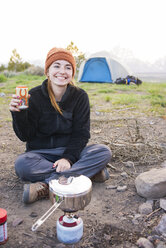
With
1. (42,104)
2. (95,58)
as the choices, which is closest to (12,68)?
(95,58)

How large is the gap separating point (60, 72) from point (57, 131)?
1.96 ft

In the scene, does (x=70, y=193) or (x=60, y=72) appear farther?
(x=60, y=72)

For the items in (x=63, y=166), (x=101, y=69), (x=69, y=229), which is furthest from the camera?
(x=101, y=69)

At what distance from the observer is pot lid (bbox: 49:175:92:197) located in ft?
5.44

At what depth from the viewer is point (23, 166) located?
8.21ft

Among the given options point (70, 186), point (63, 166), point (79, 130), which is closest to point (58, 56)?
point (79, 130)

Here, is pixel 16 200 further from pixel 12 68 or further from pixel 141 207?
pixel 12 68

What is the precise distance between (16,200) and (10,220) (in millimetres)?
328

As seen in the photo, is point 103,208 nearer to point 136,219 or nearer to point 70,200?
point 136,219

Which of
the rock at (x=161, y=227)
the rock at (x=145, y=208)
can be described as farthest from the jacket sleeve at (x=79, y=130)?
the rock at (x=161, y=227)

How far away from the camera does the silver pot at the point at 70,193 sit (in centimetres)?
166

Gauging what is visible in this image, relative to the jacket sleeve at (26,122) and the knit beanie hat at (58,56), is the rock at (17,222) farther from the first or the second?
the knit beanie hat at (58,56)

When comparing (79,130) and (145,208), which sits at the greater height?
(79,130)

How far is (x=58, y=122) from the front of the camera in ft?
8.93
